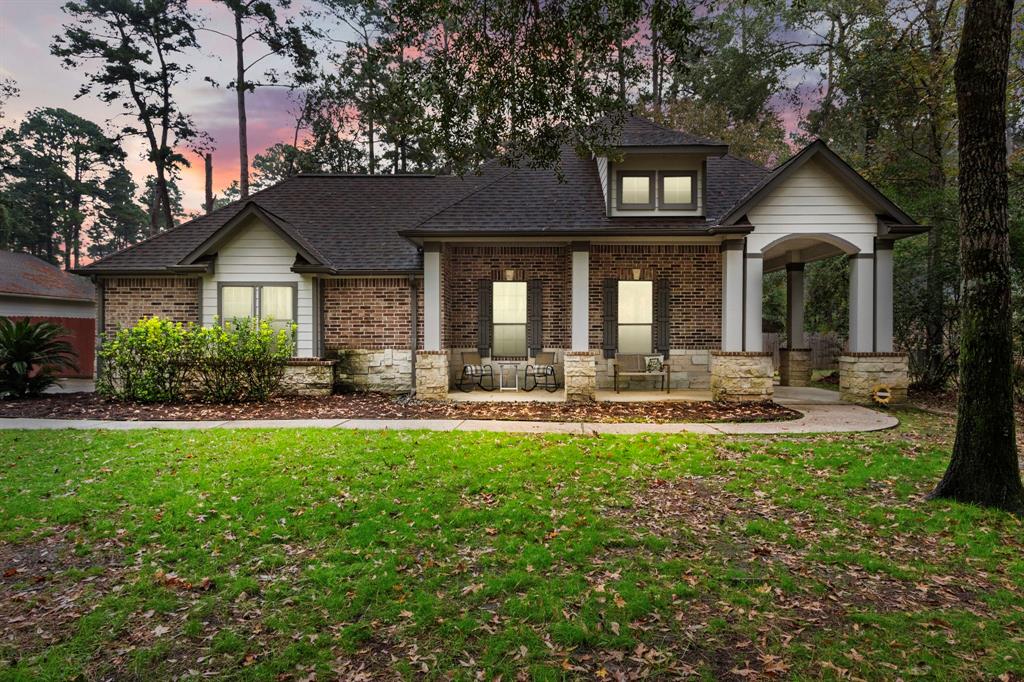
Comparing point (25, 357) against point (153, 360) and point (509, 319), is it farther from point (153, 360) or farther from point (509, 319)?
point (509, 319)

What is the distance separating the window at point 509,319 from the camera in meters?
12.9

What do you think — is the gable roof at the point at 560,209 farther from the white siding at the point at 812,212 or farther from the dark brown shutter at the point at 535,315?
the dark brown shutter at the point at 535,315

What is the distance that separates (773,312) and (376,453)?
772 inches

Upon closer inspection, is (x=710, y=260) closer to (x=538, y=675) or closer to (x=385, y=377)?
(x=385, y=377)

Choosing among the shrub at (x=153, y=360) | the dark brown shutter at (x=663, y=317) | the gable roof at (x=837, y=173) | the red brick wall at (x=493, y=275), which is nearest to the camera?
the gable roof at (x=837, y=173)

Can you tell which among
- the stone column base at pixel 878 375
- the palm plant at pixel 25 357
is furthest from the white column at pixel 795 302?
the palm plant at pixel 25 357

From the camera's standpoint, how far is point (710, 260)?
12.6 meters

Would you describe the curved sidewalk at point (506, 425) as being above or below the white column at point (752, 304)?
below

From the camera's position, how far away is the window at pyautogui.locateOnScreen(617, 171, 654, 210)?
12.3 meters

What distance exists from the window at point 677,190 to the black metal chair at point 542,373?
4.62 meters

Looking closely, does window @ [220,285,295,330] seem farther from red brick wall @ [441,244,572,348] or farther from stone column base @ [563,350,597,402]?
stone column base @ [563,350,597,402]

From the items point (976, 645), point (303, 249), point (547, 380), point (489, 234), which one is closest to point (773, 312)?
point (547, 380)

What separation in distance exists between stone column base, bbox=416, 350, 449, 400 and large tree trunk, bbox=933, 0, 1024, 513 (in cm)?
871

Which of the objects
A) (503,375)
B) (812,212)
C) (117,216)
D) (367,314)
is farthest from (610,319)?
(117,216)
